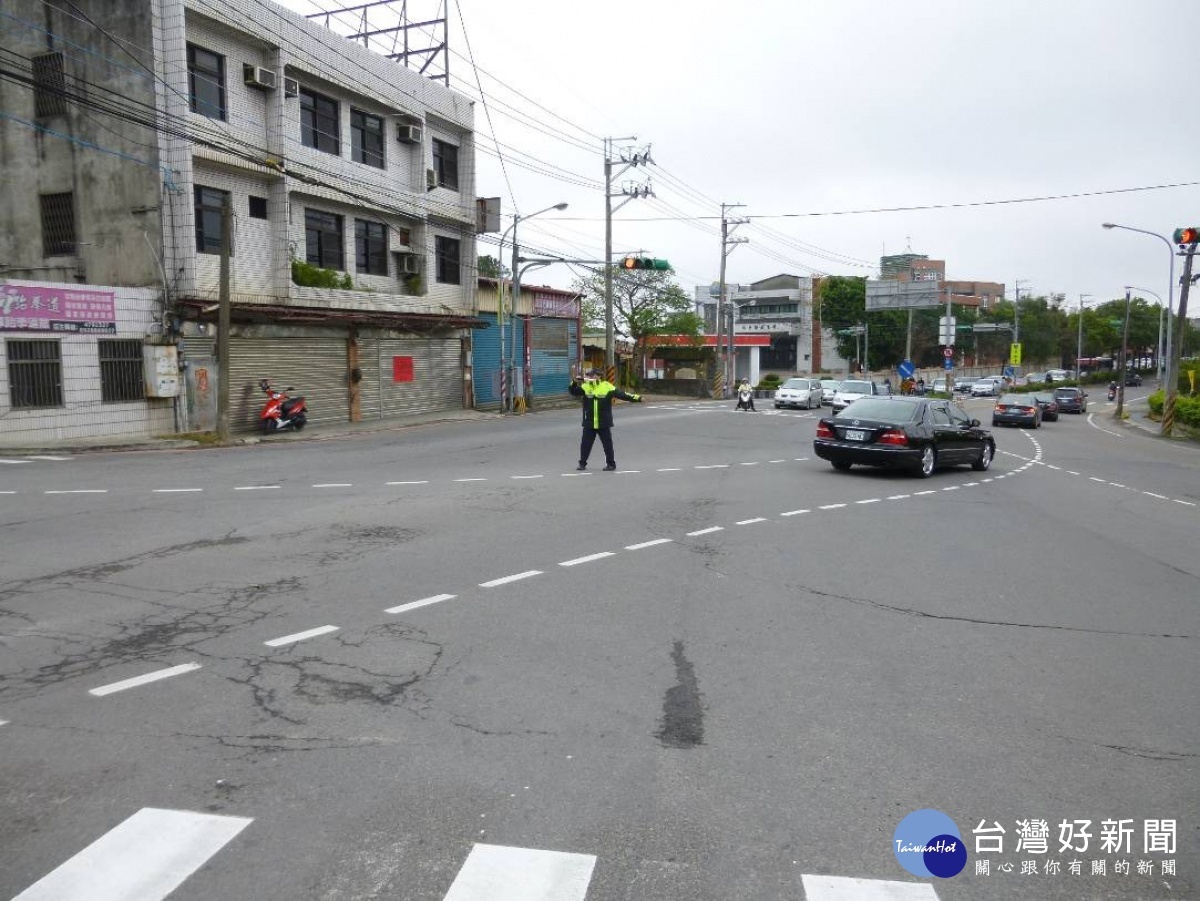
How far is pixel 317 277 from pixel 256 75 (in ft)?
18.5

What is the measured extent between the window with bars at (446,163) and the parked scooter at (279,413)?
40.0 ft

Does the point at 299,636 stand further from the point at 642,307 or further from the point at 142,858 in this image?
the point at 642,307

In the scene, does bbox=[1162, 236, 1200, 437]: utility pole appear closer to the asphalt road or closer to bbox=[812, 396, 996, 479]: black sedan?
bbox=[812, 396, 996, 479]: black sedan

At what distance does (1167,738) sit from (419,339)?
3085 centimetres

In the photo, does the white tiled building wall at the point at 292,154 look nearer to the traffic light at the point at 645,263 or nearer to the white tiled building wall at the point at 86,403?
the white tiled building wall at the point at 86,403

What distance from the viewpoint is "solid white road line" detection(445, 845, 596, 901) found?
332 centimetres

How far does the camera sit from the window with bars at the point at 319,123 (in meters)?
28.1

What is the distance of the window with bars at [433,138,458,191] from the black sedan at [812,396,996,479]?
22.4m

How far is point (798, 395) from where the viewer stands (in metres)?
41.7

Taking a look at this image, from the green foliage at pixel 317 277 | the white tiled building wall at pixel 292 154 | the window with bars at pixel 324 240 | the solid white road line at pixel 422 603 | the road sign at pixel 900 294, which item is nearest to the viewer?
the solid white road line at pixel 422 603

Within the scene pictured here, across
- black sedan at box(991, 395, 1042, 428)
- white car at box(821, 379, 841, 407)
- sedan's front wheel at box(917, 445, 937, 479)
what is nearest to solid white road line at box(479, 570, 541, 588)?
sedan's front wheel at box(917, 445, 937, 479)

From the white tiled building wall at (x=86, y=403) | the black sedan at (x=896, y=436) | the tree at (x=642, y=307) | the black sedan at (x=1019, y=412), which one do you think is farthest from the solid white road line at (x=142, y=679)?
the tree at (x=642, y=307)

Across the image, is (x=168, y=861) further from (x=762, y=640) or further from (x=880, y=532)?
(x=880, y=532)

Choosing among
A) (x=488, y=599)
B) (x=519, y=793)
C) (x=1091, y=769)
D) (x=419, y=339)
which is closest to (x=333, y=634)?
(x=488, y=599)
